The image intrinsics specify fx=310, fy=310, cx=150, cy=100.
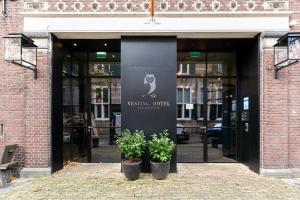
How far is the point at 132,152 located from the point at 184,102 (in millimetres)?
2887

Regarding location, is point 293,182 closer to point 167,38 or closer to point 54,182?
point 167,38

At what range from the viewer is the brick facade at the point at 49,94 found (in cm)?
794

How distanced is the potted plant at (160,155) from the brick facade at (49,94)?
247 centimetres

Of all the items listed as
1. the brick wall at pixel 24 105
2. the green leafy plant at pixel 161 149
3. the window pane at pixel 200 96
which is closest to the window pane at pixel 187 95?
the window pane at pixel 200 96

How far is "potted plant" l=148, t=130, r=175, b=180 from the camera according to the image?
738 centimetres

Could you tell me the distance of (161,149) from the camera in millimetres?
7441

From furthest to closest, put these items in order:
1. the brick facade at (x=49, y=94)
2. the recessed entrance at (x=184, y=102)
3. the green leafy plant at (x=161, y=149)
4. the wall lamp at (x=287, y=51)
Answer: the recessed entrance at (x=184, y=102)
the brick facade at (x=49, y=94)
the green leafy plant at (x=161, y=149)
the wall lamp at (x=287, y=51)

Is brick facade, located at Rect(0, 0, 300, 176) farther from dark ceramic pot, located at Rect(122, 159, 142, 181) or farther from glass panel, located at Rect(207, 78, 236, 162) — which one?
dark ceramic pot, located at Rect(122, 159, 142, 181)

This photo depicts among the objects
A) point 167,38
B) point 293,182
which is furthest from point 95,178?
point 293,182

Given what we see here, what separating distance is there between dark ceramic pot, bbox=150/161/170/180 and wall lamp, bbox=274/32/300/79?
3649mm

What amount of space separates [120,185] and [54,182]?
1607 mm

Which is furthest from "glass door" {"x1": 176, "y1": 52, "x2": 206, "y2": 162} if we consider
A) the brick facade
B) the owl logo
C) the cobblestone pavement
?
the brick facade

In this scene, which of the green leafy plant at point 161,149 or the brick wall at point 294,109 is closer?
the green leafy plant at point 161,149

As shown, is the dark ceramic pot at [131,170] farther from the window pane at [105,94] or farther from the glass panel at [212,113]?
the glass panel at [212,113]
